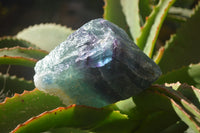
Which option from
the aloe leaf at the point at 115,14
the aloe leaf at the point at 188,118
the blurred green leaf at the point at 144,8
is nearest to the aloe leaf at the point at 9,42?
the aloe leaf at the point at 115,14

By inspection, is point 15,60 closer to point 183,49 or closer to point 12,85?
point 12,85

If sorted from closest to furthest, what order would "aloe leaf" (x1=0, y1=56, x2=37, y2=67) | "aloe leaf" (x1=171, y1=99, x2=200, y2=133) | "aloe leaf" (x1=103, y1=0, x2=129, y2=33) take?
"aloe leaf" (x1=171, y1=99, x2=200, y2=133) → "aloe leaf" (x1=0, y1=56, x2=37, y2=67) → "aloe leaf" (x1=103, y1=0, x2=129, y2=33)

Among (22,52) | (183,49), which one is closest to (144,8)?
(183,49)

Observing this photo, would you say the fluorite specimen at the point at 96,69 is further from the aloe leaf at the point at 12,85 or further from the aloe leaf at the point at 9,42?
the aloe leaf at the point at 9,42

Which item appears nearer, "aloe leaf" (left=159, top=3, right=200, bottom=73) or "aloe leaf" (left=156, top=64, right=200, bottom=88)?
"aloe leaf" (left=156, top=64, right=200, bottom=88)

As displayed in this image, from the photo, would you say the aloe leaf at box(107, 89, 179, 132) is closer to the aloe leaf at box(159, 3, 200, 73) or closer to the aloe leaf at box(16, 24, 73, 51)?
the aloe leaf at box(159, 3, 200, 73)

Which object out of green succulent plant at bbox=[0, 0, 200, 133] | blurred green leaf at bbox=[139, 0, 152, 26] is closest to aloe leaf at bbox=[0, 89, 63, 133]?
green succulent plant at bbox=[0, 0, 200, 133]
